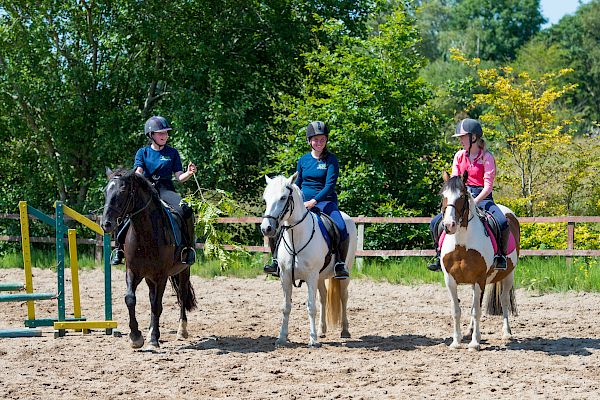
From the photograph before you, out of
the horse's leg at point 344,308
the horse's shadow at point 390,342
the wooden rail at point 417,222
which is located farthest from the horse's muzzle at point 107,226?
the wooden rail at point 417,222

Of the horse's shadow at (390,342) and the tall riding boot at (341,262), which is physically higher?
the tall riding boot at (341,262)

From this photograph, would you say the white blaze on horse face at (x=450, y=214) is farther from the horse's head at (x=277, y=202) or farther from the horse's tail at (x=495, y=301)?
the horse's tail at (x=495, y=301)

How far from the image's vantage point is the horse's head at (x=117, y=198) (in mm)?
8555

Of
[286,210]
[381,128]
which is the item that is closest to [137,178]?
[286,210]

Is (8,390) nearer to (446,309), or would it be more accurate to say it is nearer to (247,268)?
(446,309)

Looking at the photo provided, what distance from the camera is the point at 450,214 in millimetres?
8750

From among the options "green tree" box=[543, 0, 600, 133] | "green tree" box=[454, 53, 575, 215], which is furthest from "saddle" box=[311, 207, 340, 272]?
"green tree" box=[543, 0, 600, 133]

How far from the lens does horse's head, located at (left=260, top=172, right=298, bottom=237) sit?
346 inches

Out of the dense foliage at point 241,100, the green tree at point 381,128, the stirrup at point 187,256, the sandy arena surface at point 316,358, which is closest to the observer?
the sandy arena surface at point 316,358

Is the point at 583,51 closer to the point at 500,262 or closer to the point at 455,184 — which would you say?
the point at 500,262

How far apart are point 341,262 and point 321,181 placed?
0.96 meters

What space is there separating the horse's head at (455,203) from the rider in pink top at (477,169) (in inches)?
15.7

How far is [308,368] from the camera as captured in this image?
8125mm

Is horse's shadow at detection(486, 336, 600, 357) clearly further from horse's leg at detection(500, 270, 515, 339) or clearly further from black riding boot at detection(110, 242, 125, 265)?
black riding boot at detection(110, 242, 125, 265)
